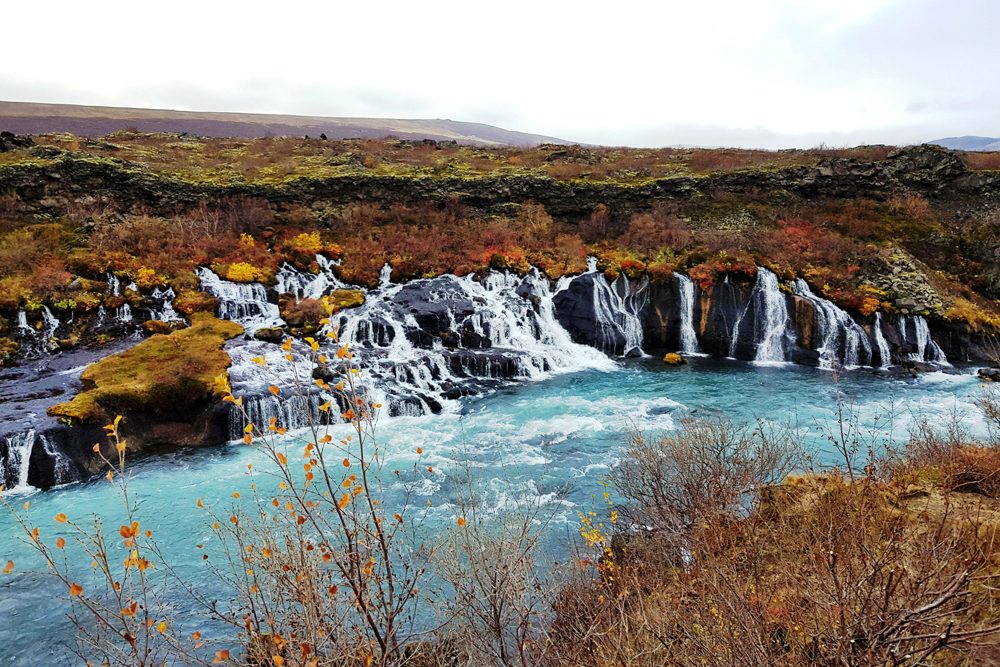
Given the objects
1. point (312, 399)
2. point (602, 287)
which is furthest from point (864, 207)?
point (312, 399)

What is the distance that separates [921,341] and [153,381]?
27655mm

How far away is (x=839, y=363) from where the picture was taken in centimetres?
2039

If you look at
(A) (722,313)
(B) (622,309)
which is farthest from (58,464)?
(A) (722,313)

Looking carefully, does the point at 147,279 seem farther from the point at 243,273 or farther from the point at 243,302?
the point at 243,302

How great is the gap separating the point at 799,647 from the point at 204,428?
587 inches

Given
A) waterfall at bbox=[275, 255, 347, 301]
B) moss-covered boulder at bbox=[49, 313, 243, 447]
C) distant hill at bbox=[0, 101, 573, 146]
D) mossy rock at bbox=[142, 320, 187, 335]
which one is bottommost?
moss-covered boulder at bbox=[49, 313, 243, 447]

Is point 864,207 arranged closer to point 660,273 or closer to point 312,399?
point 660,273

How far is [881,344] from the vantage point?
2066cm

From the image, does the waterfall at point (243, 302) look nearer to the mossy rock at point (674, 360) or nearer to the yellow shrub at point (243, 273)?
the yellow shrub at point (243, 273)

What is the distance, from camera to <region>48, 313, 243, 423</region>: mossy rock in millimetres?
13625

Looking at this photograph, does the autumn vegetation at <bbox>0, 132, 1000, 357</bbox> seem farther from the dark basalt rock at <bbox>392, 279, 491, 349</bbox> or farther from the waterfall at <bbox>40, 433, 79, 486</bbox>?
the waterfall at <bbox>40, 433, 79, 486</bbox>

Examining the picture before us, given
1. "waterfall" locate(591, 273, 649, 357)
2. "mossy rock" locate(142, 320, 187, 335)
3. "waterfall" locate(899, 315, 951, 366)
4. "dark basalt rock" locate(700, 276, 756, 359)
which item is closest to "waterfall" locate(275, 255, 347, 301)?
"mossy rock" locate(142, 320, 187, 335)

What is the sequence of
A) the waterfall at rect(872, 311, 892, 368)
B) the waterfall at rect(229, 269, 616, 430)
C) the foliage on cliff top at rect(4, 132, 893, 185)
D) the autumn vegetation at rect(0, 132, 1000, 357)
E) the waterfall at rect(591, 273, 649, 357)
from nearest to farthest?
the waterfall at rect(229, 269, 616, 430), the waterfall at rect(872, 311, 892, 368), the autumn vegetation at rect(0, 132, 1000, 357), the waterfall at rect(591, 273, 649, 357), the foliage on cliff top at rect(4, 132, 893, 185)

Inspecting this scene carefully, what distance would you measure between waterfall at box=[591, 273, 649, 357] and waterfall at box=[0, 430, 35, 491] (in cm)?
1897
